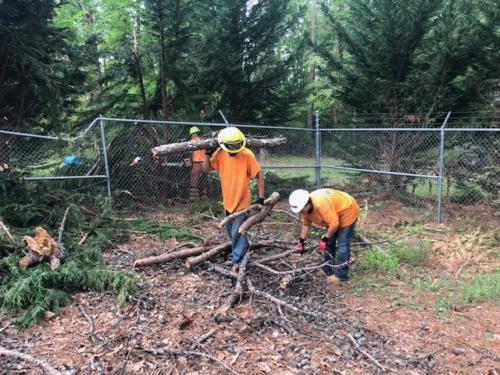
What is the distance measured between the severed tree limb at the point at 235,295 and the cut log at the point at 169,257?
0.82 m

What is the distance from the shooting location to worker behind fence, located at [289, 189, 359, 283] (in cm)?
444

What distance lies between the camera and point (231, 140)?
14.9 ft

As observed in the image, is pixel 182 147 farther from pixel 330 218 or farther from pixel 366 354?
pixel 366 354

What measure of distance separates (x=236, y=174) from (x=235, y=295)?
59.4 inches

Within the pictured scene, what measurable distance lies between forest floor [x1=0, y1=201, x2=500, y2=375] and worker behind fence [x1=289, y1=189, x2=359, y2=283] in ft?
0.90

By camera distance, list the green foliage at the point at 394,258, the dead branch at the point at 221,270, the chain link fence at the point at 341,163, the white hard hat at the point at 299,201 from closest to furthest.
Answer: the white hard hat at the point at 299,201, the dead branch at the point at 221,270, the green foliage at the point at 394,258, the chain link fence at the point at 341,163

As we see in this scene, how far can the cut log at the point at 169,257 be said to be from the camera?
15.4 ft

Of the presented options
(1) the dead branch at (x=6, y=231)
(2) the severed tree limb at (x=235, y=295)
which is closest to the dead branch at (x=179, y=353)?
(2) the severed tree limb at (x=235, y=295)

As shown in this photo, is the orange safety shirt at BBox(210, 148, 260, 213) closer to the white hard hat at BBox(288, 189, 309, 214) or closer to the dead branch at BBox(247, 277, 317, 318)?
the white hard hat at BBox(288, 189, 309, 214)

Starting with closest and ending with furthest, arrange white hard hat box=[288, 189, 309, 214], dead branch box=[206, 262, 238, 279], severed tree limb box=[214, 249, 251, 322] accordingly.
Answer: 1. severed tree limb box=[214, 249, 251, 322]
2. white hard hat box=[288, 189, 309, 214]
3. dead branch box=[206, 262, 238, 279]

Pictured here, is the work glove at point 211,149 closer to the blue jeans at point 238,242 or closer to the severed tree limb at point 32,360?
the blue jeans at point 238,242

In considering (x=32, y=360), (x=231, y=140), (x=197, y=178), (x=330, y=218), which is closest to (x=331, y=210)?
(x=330, y=218)

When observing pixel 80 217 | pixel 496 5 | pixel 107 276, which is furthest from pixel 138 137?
pixel 496 5

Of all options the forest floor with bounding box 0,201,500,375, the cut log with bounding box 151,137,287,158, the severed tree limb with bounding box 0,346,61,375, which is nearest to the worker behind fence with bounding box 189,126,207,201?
the cut log with bounding box 151,137,287,158
